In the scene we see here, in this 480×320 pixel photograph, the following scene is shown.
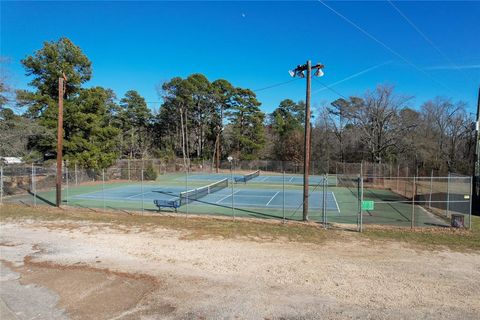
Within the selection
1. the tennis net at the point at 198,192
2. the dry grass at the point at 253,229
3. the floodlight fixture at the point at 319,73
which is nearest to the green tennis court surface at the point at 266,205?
the tennis net at the point at 198,192

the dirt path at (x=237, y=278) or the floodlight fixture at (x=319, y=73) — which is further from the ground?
the floodlight fixture at (x=319, y=73)

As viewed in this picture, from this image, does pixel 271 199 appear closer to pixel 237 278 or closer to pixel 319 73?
pixel 319 73

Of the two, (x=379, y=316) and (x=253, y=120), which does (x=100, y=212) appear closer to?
(x=379, y=316)

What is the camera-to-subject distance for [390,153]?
4831 centimetres

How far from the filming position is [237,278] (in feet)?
24.5

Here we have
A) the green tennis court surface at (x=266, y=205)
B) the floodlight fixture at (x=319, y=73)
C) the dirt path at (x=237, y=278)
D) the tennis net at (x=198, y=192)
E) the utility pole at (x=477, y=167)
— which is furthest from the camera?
the tennis net at (x=198, y=192)

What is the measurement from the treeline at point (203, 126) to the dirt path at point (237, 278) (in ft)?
62.6

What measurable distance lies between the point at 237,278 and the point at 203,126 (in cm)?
5568

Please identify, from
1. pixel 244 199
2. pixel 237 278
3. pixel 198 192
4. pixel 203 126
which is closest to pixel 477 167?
pixel 244 199

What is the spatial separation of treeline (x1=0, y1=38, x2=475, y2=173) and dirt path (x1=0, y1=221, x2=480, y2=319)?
62.6ft

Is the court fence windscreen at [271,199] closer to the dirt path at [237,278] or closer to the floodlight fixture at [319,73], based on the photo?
the dirt path at [237,278]

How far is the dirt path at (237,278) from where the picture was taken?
5898 mm

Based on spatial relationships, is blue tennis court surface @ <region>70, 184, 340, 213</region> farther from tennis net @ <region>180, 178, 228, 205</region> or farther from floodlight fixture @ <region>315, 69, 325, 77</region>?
floodlight fixture @ <region>315, 69, 325, 77</region>

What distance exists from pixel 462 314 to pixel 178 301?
534cm
